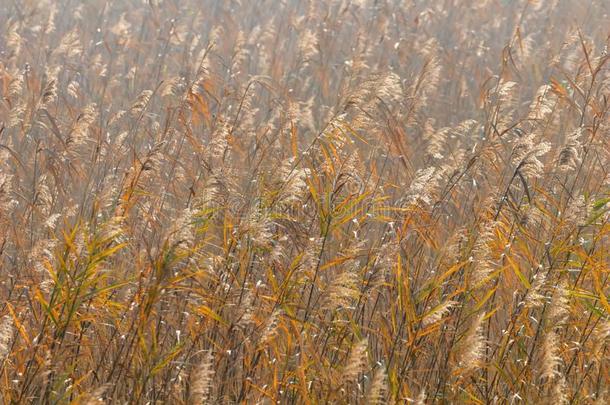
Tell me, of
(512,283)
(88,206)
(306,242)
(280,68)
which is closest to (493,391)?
(512,283)

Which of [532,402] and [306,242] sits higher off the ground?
[306,242]

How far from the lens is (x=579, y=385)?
115 inches

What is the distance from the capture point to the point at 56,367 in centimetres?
282

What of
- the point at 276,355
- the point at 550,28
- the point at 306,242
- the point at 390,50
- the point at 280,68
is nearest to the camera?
the point at 276,355

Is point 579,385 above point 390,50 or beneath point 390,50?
beneath

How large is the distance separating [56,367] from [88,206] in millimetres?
1511

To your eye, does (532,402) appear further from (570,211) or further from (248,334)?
(248,334)

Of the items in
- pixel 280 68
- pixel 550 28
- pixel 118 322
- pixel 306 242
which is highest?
pixel 550 28

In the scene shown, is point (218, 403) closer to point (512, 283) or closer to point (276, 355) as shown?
point (276, 355)

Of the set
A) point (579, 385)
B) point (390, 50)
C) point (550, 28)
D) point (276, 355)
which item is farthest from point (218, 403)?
point (550, 28)

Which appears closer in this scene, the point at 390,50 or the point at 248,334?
the point at 248,334

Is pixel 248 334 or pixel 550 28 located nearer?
pixel 248 334

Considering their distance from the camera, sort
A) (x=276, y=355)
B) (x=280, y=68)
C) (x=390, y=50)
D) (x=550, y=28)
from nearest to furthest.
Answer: (x=276, y=355), (x=280, y=68), (x=390, y=50), (x=550, y=28)

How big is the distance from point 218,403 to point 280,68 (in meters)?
4.31
